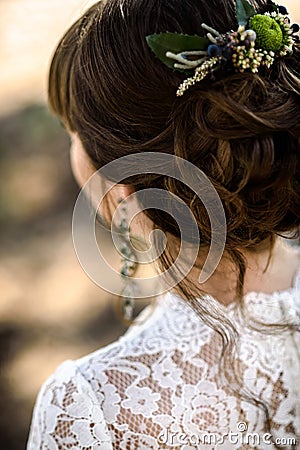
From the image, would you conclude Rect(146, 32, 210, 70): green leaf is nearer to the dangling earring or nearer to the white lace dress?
the dangling earring

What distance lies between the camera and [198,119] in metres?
1.11

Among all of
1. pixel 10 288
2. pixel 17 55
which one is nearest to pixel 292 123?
pixel 10 288

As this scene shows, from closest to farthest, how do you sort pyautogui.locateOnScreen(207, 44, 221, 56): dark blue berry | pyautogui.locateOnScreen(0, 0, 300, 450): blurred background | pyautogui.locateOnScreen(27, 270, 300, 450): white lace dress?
pyautogui.locateOnScreen(207, 44, 221, 56): dark blue berry, pyautogui.locateOnScreen(27, 270, 300, 450): white lace dress, pyautogui.locateOnScreen(0, 0, 300, 450): blurred background

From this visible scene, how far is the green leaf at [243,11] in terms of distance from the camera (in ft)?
3.67

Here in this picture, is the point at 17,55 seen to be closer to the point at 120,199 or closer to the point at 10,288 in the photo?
the point at 10,288

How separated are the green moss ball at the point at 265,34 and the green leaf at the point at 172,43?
0.09 m

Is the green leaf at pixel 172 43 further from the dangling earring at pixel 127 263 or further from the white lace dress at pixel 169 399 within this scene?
the white lace dress at pixel 169 399

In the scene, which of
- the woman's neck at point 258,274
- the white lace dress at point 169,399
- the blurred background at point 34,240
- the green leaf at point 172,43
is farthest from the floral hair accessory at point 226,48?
the blurred background at point 34,240

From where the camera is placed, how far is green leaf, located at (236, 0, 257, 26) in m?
1.12

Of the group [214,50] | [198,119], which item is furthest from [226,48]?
[198,119]

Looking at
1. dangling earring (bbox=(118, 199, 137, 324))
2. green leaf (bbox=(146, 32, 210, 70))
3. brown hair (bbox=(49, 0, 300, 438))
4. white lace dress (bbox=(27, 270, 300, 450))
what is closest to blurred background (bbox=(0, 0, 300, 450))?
dangling earring (bbox=(118, 199, 137, 324))

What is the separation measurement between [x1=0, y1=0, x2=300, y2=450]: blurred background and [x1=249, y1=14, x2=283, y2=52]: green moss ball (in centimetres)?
251

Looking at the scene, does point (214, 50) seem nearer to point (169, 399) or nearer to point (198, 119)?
point (198, 119)

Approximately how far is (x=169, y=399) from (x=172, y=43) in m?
0.65
